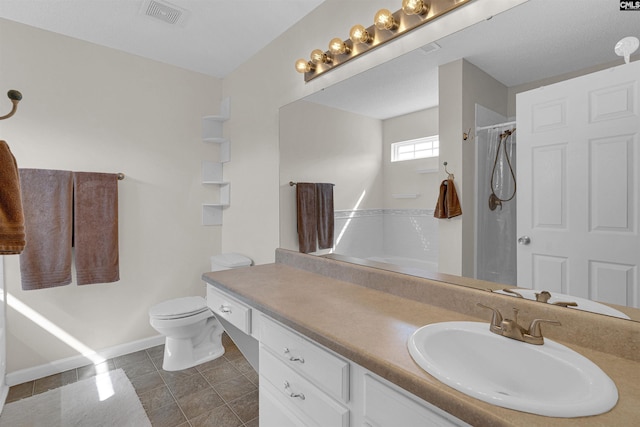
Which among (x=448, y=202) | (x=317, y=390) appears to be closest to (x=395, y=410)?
(x=317, y=390)

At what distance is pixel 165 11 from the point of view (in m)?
1.95

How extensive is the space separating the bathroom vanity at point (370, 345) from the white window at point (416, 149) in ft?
1.70

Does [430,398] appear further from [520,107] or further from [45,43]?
[45,43]

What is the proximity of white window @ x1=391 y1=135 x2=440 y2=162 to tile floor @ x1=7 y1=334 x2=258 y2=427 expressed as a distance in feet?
5.34

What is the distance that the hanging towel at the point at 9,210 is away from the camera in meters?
1.21

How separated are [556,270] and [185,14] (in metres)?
2.37

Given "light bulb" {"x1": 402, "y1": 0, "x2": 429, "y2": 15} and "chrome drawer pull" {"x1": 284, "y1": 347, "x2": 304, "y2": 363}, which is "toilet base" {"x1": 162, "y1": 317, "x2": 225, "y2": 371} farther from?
"light bulb" {"x1": 402, "y1": 0, "x2": 429, "y2": 15}

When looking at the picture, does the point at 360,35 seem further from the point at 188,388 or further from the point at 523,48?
the point at 188,388

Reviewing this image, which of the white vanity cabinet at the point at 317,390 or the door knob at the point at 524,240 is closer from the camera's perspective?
the white vanity cabinet at the point at 317,390

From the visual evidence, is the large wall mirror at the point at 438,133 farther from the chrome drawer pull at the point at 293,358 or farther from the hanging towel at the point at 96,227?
the hanging towel at the point at 96,227

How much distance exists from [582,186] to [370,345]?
2.53 ft

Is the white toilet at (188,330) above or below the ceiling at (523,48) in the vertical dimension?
below

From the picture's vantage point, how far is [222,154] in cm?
297

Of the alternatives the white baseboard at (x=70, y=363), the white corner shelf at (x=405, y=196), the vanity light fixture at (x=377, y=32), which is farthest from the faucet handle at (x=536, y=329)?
the white baseboard at (x=70, y=363)
